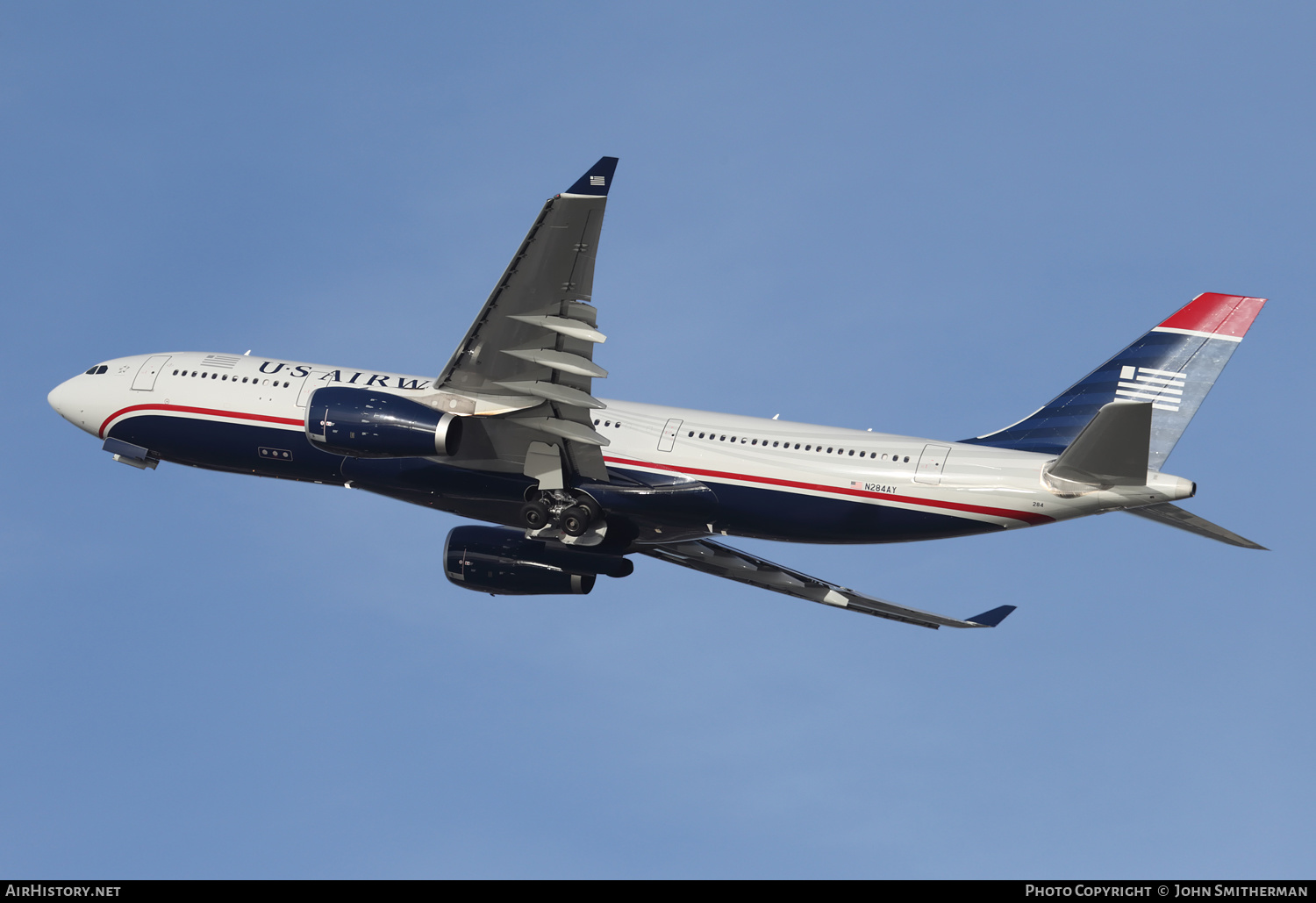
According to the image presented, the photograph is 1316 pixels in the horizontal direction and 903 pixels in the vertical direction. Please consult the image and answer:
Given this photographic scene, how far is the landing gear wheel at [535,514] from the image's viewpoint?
109 feet

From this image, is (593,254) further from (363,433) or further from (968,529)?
(968,529)

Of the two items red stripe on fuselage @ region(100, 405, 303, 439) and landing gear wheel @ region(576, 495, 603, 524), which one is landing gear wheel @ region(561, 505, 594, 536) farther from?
red stripe on fuselage @ region(100, 405, 303, 439)

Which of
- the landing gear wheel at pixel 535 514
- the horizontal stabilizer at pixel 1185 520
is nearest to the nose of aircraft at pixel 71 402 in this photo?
the landing gear wheel at pixel 535 514

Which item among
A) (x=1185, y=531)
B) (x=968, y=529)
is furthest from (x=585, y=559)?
(x=1185, y=531)

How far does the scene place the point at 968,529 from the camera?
3170 centimetres

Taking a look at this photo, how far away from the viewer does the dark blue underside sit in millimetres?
32188

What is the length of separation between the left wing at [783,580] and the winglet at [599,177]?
1368 cm

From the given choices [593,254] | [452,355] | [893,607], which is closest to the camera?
[593,254]

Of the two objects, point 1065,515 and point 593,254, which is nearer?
point 593,254

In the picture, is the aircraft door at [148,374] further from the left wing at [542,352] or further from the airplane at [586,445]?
the left wing at [542,352]

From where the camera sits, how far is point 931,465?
105 feet

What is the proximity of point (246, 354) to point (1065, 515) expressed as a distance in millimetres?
20336
